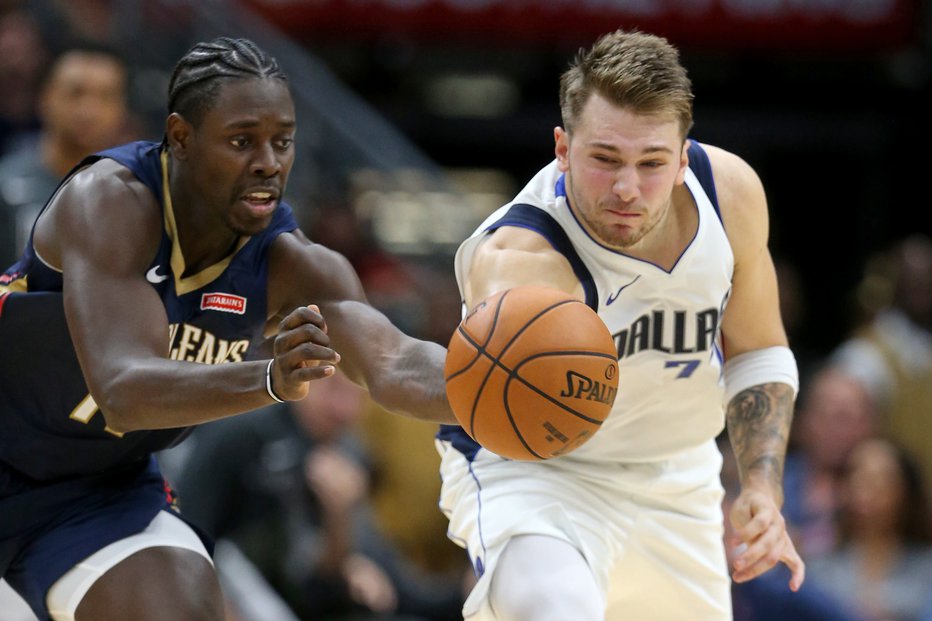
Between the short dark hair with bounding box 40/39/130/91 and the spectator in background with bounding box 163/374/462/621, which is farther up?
the short dark hair with bounding box 40/39/130/91

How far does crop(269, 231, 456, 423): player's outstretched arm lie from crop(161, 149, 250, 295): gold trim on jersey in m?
0.19

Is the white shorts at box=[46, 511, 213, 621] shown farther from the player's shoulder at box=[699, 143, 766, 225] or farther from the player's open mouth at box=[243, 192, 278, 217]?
the player's shoulder at box=[699, 143, 766, 225]

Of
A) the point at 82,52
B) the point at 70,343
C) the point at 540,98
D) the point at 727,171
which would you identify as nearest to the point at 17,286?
the point at 70,343

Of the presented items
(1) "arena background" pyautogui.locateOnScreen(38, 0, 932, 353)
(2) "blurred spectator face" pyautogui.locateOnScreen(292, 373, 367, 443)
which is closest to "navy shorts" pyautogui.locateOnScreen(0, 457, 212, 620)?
(2) "blurred spectator face" pyautogui.locateOnScreen(292, 373, 367, 443)

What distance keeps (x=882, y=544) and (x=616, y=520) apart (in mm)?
3635

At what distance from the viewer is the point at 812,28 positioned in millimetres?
13055

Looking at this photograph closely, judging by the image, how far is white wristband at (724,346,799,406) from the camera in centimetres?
483

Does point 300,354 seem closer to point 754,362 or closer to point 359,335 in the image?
point 359,335

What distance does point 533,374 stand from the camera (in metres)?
3.82

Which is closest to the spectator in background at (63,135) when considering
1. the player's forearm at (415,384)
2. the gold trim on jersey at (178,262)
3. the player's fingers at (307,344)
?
the gold trim on jersey at (178,262)

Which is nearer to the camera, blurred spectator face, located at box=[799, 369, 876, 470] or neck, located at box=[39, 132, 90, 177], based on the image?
neck, located at box=[39, 132, 90, 177]

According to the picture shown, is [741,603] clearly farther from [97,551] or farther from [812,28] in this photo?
[812,28]

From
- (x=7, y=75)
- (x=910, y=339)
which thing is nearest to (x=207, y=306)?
(x=7, y=75)

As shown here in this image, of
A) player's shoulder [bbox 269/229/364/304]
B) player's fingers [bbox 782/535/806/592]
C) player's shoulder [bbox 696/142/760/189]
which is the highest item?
player's shoulder [bbox 696/142/760/189]
